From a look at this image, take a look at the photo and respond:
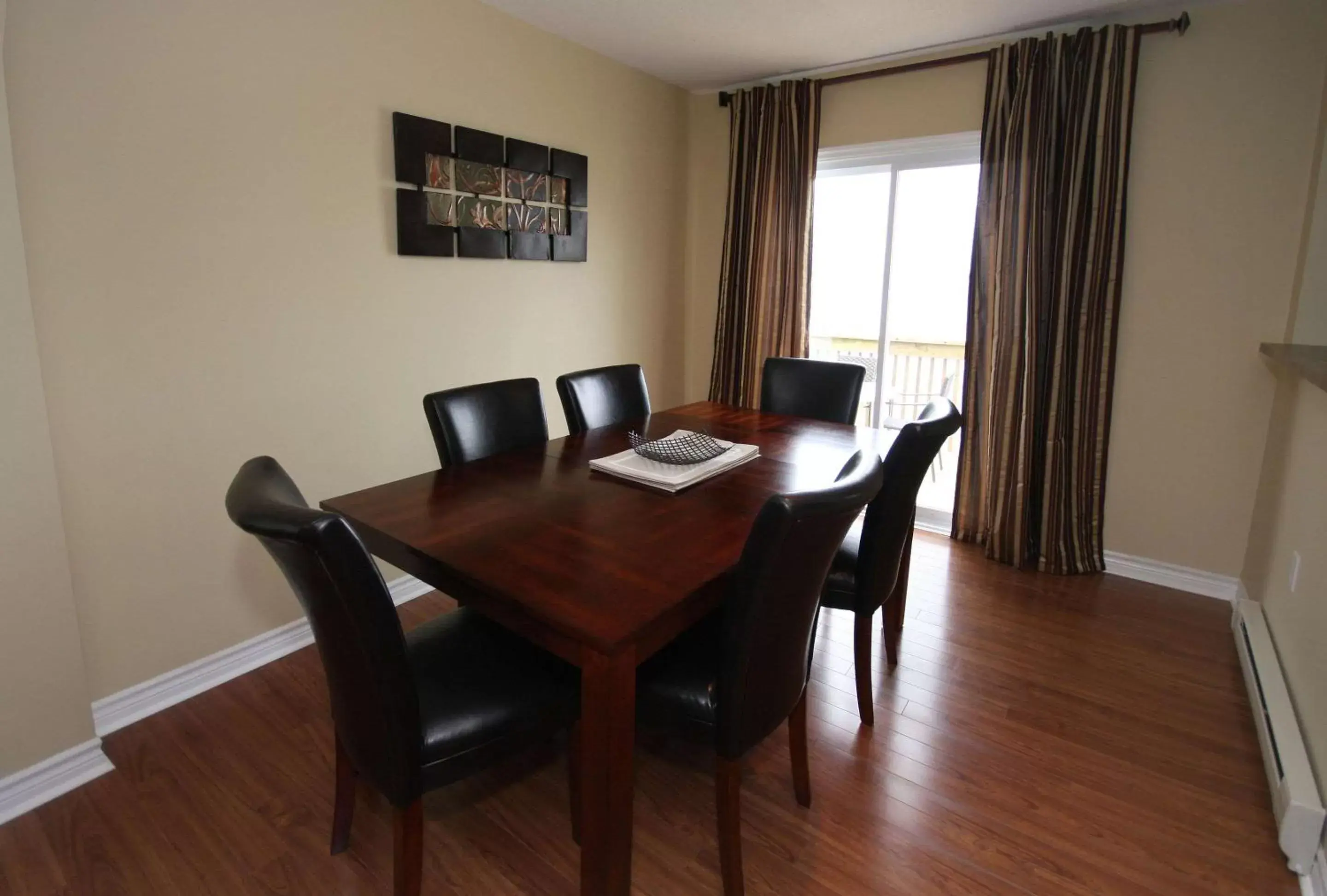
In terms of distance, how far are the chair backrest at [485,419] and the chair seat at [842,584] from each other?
108cm

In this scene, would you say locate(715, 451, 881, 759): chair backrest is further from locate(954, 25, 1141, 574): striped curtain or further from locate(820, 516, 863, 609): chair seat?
locate(954, 25, 1141, 574): striped curtain

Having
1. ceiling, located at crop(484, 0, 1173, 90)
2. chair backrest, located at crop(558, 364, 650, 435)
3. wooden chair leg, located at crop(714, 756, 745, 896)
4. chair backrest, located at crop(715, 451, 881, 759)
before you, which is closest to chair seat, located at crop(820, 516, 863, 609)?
chair backrest, located at crop(715, 451, 881, 759)

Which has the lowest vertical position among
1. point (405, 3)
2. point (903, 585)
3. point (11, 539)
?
point (903, 585)

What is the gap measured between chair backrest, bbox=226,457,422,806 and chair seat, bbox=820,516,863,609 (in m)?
1.23

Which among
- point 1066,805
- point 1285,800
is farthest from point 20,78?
point 1285,800

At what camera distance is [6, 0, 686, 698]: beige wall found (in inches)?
73.5

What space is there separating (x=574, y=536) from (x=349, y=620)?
517 mm

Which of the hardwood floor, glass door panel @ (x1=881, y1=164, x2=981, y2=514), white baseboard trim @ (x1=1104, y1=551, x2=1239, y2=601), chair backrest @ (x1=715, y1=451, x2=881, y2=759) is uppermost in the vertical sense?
glass door panel @ (x1=881, y1=164, x2=981, y2=514)

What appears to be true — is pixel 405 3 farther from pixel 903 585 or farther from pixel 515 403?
pixel 903 585

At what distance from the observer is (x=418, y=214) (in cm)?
271

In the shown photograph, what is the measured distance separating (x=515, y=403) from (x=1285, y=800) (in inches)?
93.5

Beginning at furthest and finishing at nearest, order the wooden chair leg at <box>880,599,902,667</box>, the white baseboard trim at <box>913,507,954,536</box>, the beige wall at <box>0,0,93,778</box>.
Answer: the white baseboard trim at <box>913,507,954,536</box>, the wooden chair leg at <box>880,599,902,667</box>, the beige wall at <box>0,0,93,778</box>

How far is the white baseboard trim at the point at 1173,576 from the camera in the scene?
118 inches

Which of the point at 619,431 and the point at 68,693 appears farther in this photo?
the point at 619,431
